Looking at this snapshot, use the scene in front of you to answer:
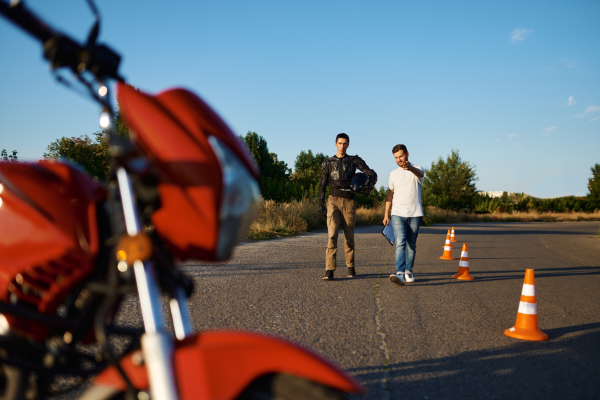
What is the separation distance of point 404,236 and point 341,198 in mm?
1147

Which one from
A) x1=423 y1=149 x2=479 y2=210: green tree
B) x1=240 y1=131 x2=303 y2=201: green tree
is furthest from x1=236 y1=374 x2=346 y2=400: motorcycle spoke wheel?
x1=423 y1=149 x2=479 y2=210: green tree

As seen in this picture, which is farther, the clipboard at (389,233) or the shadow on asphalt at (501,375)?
the clipboard at (389,233)

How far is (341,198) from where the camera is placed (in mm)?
6535

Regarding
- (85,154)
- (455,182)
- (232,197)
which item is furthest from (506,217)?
(232,197)

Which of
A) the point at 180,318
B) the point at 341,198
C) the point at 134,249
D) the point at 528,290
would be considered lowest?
the point at 528,290

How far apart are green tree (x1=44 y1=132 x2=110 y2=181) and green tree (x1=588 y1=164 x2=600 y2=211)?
5642cm

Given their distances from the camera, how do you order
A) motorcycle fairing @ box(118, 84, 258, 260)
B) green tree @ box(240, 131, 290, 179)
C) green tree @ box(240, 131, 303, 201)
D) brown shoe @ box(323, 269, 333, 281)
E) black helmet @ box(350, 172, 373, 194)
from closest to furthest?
motorcycle fairing @ box(118, 84, 258, 260) < black helmet @ box(350, 172, 373, 194) < brown shoe @ box(323, 269, 333, 281) < green tree @ box(240, 131, 303, 201) < green tree @ box(240, 131, 290, 179)

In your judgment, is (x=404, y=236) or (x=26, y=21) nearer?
(x=26, y=21)

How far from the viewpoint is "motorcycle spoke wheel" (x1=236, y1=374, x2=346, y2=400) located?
3.75 ft

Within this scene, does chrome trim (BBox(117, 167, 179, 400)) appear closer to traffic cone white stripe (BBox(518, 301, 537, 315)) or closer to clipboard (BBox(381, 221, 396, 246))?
traffic cone white stripe (BBox(518, 301, 537, 315))

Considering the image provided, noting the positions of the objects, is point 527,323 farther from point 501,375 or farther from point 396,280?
point 396,280

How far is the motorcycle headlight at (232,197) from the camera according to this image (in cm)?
127

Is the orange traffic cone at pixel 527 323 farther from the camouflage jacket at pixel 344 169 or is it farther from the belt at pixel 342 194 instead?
the belt at pixel 342 194

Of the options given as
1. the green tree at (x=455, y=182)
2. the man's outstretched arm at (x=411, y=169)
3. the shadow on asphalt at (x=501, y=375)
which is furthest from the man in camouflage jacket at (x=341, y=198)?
the green tree at (x=455, y=182)
